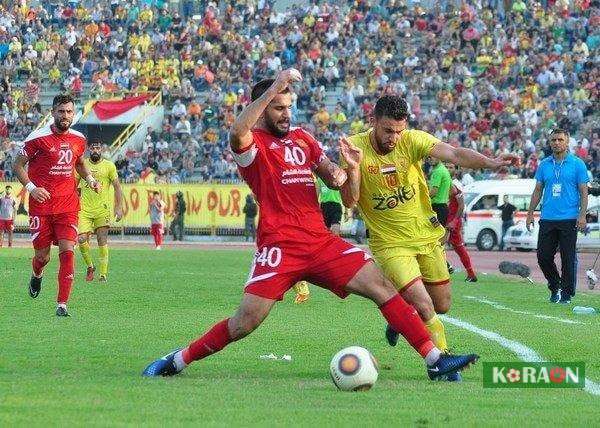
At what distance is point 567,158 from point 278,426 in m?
12.0

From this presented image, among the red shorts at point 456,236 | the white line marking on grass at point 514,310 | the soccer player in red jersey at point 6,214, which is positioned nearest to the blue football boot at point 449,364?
the white line marking on grass at point 514,310

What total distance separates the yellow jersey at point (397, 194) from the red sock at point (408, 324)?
124 centimetres

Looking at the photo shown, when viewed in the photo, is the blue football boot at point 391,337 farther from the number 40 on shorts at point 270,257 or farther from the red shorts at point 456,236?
the red shorts at point 456,236

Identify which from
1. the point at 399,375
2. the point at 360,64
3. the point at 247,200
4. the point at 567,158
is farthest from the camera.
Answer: the point at 360,64

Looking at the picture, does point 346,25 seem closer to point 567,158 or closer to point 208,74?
point 208,74

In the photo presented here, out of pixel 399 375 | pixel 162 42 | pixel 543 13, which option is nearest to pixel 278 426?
pixel 399 375

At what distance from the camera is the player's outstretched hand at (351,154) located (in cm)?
1009

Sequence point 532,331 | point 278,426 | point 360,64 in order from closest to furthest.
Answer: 1. point 278,426
2. point 532,331
3. point 360,64

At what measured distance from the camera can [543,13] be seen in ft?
176

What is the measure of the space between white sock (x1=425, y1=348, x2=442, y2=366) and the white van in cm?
3587

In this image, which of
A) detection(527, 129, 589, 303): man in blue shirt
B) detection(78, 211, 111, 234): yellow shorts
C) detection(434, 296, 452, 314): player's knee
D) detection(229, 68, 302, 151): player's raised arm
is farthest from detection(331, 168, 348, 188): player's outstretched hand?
detection(78, 211, 111, 234): yellow shorts

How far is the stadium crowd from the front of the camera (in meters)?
49.8

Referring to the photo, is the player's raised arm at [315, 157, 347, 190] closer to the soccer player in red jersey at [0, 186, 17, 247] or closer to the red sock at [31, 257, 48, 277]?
the red sock at [31, 257, 48, 277]

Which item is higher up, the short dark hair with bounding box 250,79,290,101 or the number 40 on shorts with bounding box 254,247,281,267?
the short dark hair with bounding box 250,79,290,101
